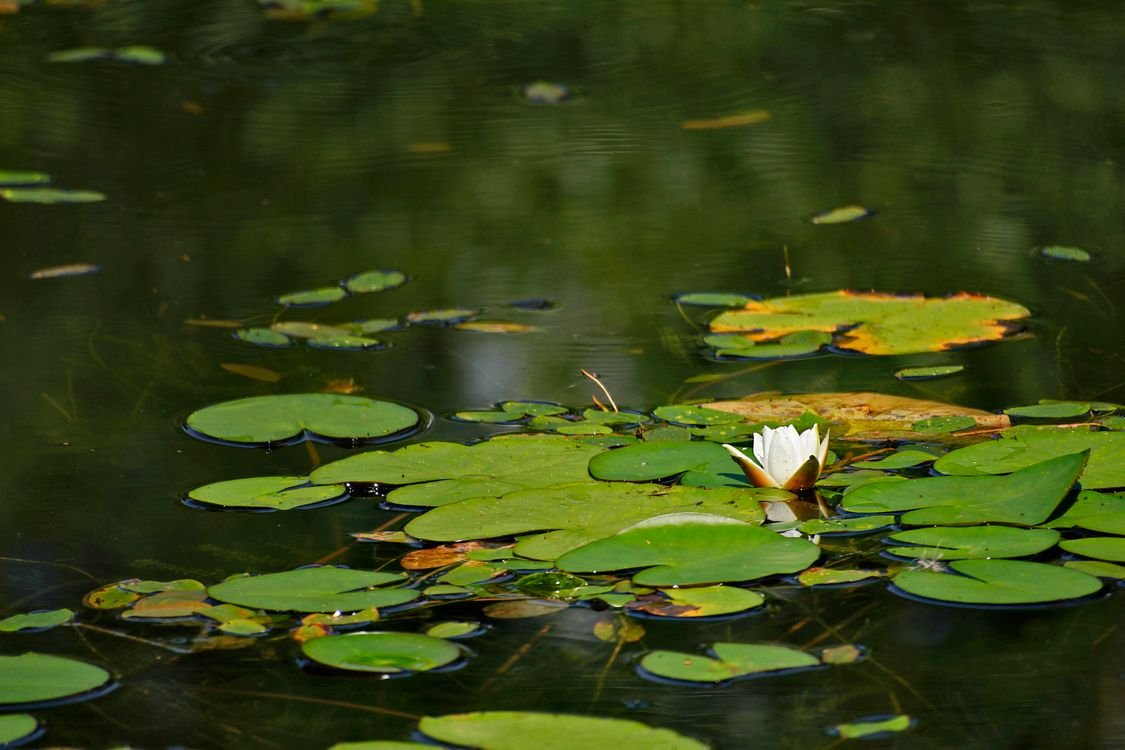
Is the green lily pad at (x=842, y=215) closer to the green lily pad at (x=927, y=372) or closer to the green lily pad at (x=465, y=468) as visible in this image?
the green lily pad at (x=927, y=372)

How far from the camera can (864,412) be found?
6.73ft

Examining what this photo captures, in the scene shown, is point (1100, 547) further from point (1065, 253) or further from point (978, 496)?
point (1065, 253)

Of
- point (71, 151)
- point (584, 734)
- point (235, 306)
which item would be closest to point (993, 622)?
point (584, 734)

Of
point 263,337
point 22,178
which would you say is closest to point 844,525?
point 263,337

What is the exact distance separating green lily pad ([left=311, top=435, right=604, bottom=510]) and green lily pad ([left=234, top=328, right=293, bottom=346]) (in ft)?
2.13

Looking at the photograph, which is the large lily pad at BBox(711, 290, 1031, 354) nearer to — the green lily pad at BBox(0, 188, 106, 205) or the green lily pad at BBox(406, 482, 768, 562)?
the green lily pad at BBox(406, 482, 768, 562)

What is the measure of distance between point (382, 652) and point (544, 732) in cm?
24

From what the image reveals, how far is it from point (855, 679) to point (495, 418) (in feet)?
2.85

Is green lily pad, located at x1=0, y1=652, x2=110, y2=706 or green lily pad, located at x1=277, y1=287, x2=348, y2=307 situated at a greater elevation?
green lily pad, located at x1=277, y1=287, x2=348, y2=307

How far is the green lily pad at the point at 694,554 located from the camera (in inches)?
62.0

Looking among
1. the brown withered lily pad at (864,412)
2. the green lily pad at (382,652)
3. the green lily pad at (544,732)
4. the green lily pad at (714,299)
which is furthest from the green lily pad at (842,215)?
the green lily pad at (544,732)

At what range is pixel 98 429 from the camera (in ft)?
7.19

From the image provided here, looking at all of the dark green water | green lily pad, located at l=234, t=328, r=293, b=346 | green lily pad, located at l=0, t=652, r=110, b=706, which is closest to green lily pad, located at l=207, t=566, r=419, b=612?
the dark green water

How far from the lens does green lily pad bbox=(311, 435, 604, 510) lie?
183 centimetres
